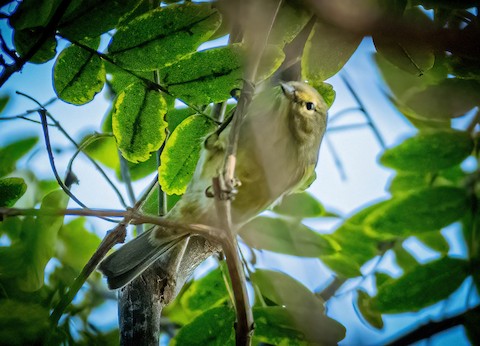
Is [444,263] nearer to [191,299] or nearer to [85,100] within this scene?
[191,299]

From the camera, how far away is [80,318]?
1.72 metres

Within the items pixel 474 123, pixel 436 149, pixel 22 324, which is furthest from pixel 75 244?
pixel 474 123

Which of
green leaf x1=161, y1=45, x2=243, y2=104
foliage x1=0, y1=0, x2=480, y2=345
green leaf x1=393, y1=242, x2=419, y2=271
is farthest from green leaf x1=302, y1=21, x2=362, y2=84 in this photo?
green leaf x1=393, y1=242, x2=419, y2=271

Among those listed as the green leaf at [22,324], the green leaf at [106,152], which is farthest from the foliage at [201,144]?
the green leaf at [106,152]

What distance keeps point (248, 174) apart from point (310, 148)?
0.86 ft

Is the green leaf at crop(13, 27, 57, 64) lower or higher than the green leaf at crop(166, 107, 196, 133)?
lower

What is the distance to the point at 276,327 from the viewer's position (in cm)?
148

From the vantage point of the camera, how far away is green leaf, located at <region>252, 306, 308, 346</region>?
1.46 meters

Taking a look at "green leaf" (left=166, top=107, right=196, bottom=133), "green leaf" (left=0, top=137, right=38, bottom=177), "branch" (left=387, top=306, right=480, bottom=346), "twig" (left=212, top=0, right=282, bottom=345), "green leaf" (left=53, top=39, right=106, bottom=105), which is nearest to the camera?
"twig" (left=212, top=0, right=282, bottom=345)

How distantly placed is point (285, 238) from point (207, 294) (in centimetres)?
34

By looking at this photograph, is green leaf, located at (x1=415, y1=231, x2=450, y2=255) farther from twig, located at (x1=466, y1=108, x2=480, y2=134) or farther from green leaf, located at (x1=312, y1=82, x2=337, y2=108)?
green leaf, located at (x1=312, y1=82, x2=337, y2=108)

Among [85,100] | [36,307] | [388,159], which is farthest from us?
[388,159]

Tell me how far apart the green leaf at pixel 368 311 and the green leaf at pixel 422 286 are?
9 cm

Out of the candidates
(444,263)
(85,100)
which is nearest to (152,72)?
(85,100)
